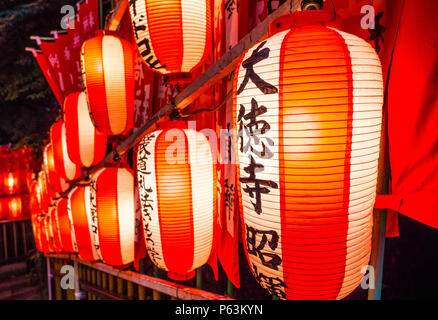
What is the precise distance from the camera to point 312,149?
1.29m

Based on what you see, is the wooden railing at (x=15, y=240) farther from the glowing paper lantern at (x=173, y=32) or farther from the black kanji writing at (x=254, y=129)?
the black kanji writing at (x=254, y=129)

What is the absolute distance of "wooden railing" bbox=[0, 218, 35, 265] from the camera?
14125mm

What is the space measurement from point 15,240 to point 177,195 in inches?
643

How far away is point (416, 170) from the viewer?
6.27 feet

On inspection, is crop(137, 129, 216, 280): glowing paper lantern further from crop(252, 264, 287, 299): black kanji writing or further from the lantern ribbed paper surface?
the lantern ribbed paper surface

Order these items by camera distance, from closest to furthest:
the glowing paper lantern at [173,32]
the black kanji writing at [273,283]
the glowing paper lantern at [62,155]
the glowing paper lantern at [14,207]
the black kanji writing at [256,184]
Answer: the black kanji writing at [256,184], the black kanji writing at [273,283], the glowing paper lantern at [173,32], the glowing paper lantern at [62,155], the glowing paper lantern at [14,207]

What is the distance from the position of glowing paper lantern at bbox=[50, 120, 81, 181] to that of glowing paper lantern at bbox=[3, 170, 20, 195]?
1104 centimetres

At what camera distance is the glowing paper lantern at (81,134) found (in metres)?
4.44

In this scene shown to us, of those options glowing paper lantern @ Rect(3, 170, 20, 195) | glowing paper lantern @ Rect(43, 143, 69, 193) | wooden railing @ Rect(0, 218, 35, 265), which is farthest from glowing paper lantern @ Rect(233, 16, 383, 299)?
wooden railing @ Rect(0, 218, 35, 265)

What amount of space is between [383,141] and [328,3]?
1.13 m

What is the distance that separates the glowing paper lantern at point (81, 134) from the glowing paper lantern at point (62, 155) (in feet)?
3.07

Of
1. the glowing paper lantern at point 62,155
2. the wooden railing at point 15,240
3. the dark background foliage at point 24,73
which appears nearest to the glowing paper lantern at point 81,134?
the glowing paper lantern at point 62,155
